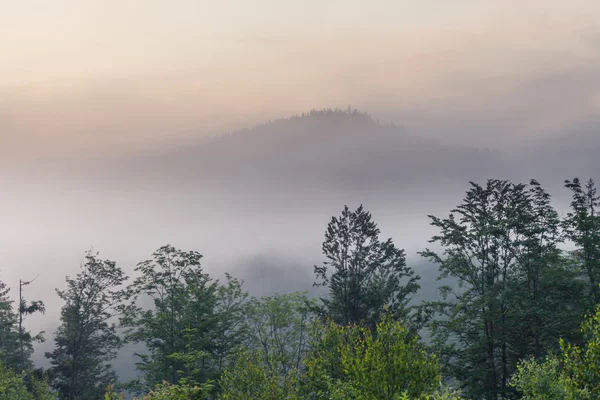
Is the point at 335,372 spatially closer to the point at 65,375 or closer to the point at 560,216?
the point at 560,216

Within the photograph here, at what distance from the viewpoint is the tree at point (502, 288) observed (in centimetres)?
3155

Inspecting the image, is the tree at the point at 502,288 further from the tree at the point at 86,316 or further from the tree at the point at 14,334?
the tree at the point at 14,334

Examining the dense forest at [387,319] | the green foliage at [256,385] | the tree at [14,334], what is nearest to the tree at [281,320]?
the dense forest at [387,319]

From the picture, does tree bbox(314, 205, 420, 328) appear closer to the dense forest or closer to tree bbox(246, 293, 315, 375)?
the dense forest

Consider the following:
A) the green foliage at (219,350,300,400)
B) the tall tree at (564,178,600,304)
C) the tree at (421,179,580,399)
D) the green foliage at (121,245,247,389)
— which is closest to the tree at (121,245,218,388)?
the green foliage at (121,245,247,389)

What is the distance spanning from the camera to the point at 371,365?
1588 centimetres

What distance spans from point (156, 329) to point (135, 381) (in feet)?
17.1

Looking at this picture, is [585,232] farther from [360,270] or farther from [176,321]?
[176,321]

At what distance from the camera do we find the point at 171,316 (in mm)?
39938

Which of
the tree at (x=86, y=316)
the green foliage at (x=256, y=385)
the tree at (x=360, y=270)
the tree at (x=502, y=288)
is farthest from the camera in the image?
the tree at (x=86, y=316)

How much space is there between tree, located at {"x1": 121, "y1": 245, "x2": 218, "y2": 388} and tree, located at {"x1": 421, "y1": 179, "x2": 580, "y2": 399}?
2305 centimetres

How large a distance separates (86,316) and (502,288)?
44.7 metres

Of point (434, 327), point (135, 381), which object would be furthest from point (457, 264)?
point (135, 381)

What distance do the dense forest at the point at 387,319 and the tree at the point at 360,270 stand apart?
0.45 ft
